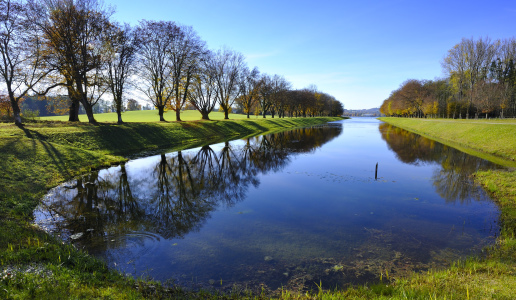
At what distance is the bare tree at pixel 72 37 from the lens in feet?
84.0

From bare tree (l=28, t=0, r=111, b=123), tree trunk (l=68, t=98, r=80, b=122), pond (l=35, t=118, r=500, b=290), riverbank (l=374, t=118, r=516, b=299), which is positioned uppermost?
bare tree (l=28, t=0, r=111, b=123)

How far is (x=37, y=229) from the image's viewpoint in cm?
854

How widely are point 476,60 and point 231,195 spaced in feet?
253

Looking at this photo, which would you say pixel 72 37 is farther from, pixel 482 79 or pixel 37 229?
pixel 482 79

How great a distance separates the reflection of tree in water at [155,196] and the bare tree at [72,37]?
15500 millimetres

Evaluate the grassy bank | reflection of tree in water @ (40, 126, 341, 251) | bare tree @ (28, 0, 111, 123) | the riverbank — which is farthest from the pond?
bare tree @ (28, 0, 111, 123)

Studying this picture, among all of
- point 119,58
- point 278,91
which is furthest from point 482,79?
point 119,58

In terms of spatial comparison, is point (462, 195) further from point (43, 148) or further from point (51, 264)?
point (43, 148)

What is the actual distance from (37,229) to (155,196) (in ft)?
16.7

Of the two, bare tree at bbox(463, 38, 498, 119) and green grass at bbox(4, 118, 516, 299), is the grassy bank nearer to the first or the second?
green grass at bbox(4, 118, 516, 299)

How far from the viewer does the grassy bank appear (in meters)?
5.11

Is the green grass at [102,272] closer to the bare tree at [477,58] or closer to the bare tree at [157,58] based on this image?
the bare tree at [157,58]

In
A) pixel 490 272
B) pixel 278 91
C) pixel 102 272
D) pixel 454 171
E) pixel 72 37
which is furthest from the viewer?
pixel 278 91

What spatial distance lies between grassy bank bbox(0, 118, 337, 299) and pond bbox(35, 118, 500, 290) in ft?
2.32
